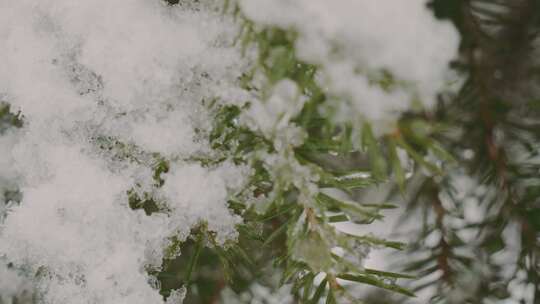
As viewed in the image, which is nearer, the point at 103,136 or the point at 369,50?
the point at 369,50

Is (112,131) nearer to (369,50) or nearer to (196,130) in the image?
(196,130)

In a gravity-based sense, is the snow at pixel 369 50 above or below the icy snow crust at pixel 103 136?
above

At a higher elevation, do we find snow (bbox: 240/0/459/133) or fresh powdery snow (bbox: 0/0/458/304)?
snow (bbox: 240/0/459/133)

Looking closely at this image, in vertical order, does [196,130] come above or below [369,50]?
below

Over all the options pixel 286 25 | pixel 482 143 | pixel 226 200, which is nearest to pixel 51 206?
pixel 226 200

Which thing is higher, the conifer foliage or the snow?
the snow

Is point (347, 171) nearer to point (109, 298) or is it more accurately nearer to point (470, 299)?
point (109, 298)

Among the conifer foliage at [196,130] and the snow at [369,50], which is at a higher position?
the snow at [369,50]

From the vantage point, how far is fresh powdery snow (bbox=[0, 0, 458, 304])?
0.36m

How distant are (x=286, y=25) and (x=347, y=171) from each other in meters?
0.14

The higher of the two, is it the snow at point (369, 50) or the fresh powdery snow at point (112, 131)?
the snow at point (369, 50)

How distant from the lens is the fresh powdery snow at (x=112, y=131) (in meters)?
0.36

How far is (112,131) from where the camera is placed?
1.28 feet

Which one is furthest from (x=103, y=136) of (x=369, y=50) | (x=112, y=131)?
(x=369, y=50)
